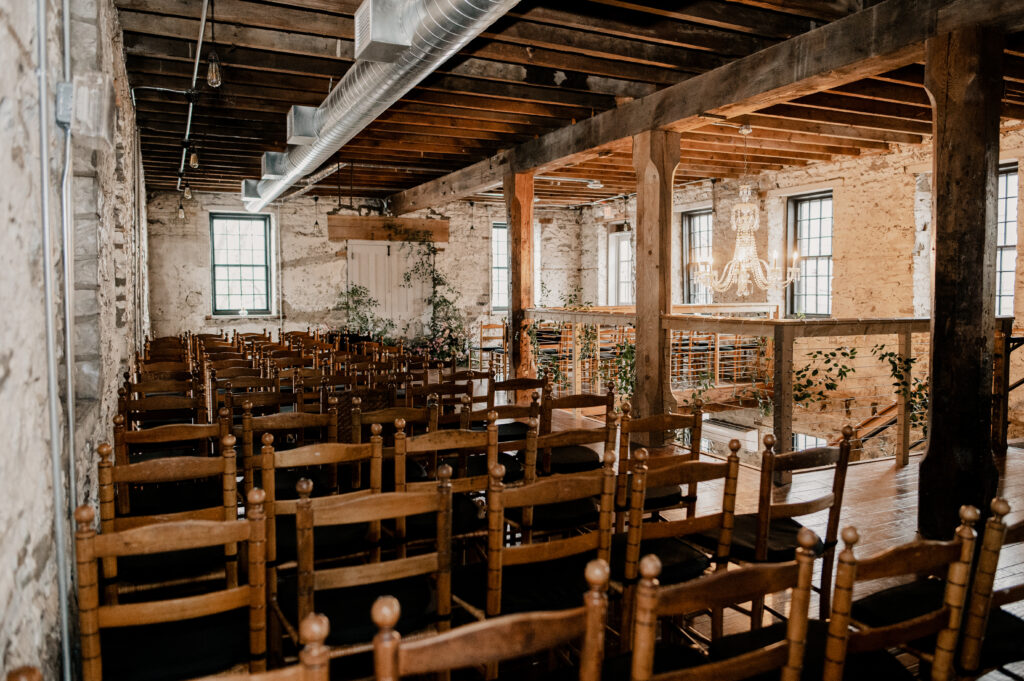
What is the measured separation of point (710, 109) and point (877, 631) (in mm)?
4867

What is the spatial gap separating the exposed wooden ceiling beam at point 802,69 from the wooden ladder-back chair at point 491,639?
394cm

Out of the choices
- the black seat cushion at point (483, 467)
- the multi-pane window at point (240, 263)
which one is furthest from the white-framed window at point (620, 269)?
the black seat cushion at point (483, 467)

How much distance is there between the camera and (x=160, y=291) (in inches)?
486

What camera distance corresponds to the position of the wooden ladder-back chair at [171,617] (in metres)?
1.64

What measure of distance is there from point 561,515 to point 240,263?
1148 cm

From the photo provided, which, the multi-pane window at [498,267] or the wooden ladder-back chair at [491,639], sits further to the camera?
the multi-pane window at [498,267]

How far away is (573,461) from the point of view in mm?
4035

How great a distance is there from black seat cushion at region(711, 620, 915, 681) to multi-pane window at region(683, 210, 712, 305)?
10930 millimetres

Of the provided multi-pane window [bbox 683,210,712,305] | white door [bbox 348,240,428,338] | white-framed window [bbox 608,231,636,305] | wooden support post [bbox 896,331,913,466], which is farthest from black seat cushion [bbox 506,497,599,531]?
white-framed window [bbox 608,231,636,305]

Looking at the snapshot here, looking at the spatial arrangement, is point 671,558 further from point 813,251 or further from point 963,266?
point 813,251

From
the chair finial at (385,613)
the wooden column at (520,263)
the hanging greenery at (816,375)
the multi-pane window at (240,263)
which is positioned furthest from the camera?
the multi-pane window at (240,263)

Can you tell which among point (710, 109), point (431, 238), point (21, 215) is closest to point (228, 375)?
point (21, 215)

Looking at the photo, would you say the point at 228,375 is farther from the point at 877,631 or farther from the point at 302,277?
the point at 302,277

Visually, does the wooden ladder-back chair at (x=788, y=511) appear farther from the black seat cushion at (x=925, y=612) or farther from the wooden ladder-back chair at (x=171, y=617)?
the wooden ladder-back chair at (x=171, y=617)
